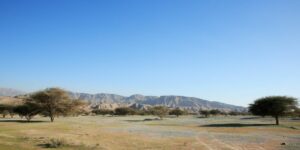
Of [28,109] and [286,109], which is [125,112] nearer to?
[28,109]

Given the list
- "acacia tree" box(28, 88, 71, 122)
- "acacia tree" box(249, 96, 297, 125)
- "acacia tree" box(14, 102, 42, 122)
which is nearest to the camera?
"acacia tree" box(249, 96, 297, 125)

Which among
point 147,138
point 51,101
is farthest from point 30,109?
point 147,138

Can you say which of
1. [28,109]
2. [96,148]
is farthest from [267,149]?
[28,109]

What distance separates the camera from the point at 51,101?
7200 centimetres

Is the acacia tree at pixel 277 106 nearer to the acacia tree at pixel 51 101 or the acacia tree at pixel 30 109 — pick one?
the acacia tree at pixel 51 101

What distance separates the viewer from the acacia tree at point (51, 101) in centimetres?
7162

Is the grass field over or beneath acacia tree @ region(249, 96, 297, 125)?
beneath

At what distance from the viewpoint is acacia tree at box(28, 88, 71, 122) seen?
7162cm

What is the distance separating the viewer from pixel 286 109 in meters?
62.7

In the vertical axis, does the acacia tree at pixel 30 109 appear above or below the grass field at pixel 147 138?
above

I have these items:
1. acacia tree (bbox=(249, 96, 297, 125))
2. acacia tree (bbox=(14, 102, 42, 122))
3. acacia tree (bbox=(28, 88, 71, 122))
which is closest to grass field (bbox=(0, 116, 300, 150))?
acacia tree (bbox=(249, 96, 297, 125))

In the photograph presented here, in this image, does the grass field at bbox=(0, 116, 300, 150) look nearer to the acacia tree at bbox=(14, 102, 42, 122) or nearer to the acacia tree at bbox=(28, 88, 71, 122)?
the acacia tree at bbox=(28, 88, 71, 122)

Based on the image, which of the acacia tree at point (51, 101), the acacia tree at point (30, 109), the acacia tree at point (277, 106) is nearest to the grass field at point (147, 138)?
the acacia tree at point (277, 106)

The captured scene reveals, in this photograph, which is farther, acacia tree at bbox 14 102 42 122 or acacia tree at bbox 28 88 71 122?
acacia tree at bbox 14 102 42 122
